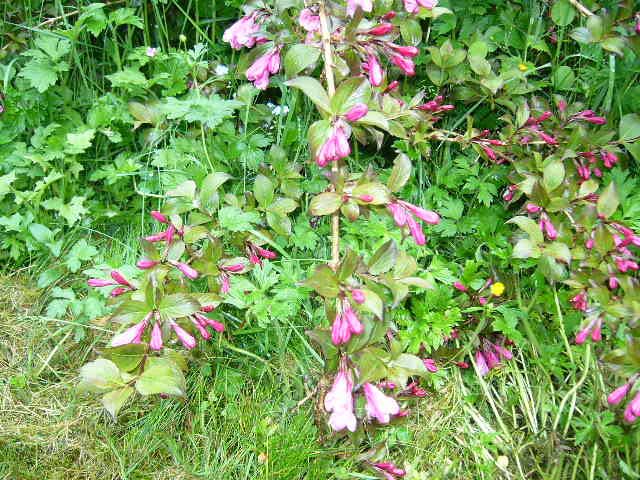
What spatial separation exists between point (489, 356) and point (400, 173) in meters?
0.68

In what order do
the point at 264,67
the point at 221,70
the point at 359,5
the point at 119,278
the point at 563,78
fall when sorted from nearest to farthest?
the point at 359,5 < the point at 119,278 < the point at 264,67 < the point at 563,78 < the point at 221,70

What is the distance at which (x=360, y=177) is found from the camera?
4.83 feet

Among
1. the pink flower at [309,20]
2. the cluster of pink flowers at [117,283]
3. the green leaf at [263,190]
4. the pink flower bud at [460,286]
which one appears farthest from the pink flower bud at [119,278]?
the pink flower bud at [460,286]

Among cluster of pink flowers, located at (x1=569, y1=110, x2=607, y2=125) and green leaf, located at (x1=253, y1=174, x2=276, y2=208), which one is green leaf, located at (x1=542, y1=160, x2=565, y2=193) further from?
green leaf, located at (x1=253, y1=174, x2=276, y2=208)

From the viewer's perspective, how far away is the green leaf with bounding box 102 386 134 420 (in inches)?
51.7

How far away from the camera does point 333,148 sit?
4.40 ft

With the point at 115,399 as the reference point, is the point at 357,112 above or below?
above

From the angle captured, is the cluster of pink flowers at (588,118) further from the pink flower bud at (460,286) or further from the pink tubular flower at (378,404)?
the pink tubular flower at (378,404)

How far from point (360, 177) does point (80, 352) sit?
1.02 meters

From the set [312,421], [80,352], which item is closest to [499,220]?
[312,421]

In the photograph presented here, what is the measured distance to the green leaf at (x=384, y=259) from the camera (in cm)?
139

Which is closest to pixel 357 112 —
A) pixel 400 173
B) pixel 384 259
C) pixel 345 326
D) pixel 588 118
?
pixel 400 173

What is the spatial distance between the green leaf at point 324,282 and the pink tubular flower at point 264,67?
56cm

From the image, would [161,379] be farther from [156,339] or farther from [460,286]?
[460,286]
